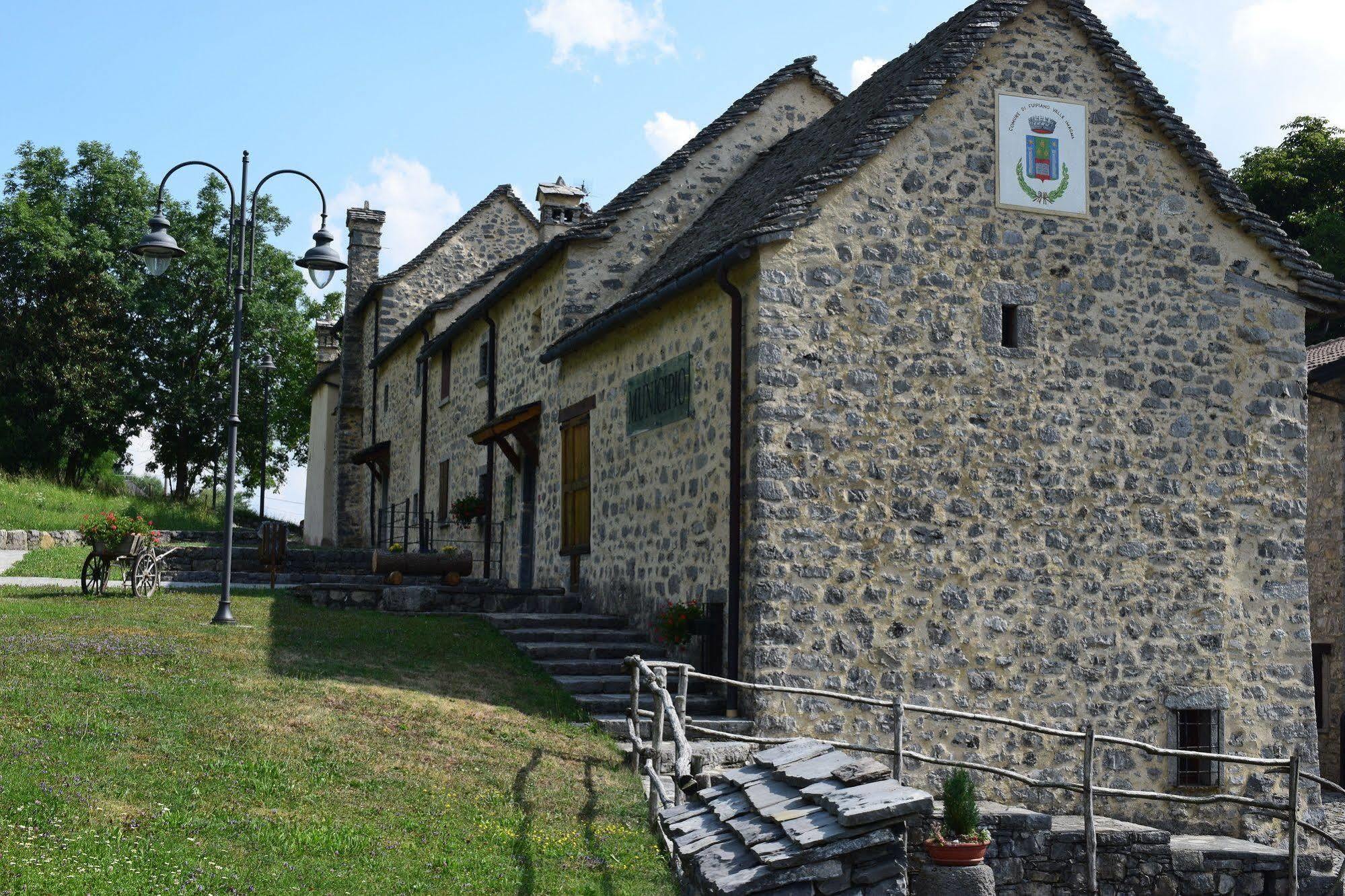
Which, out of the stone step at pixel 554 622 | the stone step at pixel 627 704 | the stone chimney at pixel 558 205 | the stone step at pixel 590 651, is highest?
the stone chimney at pixel 558 205

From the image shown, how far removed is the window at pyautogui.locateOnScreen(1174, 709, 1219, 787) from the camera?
45.6 ft

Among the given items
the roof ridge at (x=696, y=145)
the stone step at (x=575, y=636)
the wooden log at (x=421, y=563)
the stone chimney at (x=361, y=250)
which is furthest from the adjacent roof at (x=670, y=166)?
the stone chimney at (x=361, y=250)

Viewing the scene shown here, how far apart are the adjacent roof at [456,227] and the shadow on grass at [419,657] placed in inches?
612

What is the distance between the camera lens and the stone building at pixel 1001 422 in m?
13.0

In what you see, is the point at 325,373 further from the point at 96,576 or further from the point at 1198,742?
the point at 1198,742

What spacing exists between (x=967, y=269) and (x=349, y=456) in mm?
24246

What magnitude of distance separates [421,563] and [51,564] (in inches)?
320

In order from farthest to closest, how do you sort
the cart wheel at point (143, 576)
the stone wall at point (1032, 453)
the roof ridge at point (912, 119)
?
1. the cart wheel at point (143, 576)
2. the roof ridge at point (912, 119)
3. the stone wall at point (1032, 453)

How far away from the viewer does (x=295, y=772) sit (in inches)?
367

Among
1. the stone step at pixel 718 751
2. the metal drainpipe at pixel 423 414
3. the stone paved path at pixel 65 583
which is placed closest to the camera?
the stone step at pixel 718 751

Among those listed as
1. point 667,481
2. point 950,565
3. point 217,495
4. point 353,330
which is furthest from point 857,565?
point 217,495

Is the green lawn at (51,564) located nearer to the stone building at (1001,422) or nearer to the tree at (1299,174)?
the stone building at (1001,422)

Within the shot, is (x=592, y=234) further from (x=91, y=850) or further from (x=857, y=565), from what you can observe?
(x=91, y=850)

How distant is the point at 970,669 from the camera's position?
13148 mm
